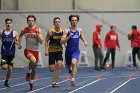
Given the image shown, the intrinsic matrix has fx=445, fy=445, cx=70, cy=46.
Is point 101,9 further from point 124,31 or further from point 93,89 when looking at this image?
point 93,89

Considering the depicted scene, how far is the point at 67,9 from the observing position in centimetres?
2291

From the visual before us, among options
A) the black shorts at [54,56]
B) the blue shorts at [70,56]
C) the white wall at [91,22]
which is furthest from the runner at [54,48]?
the white wall at [91,22]

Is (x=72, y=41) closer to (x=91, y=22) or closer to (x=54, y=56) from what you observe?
(x=54, y=56)

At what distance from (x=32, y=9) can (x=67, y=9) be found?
183cm

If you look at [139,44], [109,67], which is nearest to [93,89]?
[139,44]

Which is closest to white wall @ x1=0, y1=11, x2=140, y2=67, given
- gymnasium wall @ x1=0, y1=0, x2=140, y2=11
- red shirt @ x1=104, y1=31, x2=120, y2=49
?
gymnasium wall @ x1=0, y1=0, x2=140, y2=11

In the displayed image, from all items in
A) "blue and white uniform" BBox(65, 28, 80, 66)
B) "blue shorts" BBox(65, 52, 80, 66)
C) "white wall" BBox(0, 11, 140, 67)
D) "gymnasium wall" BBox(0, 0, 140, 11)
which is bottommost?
"blue shorts" BBox(65, 52, 80, 66)

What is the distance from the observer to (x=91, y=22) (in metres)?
22.5

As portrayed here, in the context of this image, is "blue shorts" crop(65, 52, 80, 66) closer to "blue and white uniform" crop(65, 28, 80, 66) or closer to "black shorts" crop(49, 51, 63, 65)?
"blue and white uniform" crop(65, 28, 80, 66)

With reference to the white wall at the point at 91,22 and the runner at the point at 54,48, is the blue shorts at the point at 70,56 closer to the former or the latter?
the runner at the point at 54,48

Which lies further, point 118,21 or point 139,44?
point 118,21

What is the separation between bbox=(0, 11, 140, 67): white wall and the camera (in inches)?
877

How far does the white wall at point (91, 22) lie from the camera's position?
22266 mm

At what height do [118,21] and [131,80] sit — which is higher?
[118,21]
